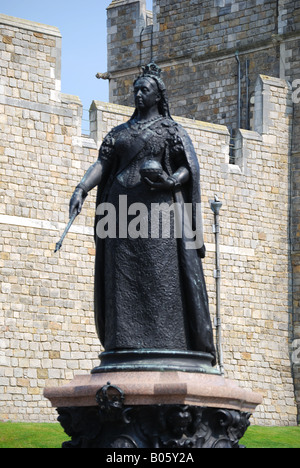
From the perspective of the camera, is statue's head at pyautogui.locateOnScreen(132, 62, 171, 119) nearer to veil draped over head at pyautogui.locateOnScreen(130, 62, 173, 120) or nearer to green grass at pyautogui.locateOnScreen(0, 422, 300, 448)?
veil draped over head at pyautogui.locateOnScreen(130, 62, 173, 120)

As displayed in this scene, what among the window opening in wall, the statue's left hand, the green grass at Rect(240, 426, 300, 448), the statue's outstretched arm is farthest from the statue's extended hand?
the window opening in wall

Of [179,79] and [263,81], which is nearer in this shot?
[263,81]

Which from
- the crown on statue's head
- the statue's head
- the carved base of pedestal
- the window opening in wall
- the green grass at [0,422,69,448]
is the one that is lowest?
the green grass at [0,422,69,448]

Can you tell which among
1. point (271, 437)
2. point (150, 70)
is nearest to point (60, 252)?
point (271, 437)

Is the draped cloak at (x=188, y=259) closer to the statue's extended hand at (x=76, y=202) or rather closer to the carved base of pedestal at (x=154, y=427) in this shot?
the statue's extended hand at (x=76, y=202)

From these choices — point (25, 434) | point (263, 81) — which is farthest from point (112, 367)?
point (263, 81)

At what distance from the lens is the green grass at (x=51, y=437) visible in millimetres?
19266

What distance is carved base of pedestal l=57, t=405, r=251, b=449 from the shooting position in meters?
9.41

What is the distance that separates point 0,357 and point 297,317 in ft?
25.2

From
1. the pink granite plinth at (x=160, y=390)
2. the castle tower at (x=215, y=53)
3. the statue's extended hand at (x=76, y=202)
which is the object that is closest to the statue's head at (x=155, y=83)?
the statue's extended hand at (x=76, y=202)

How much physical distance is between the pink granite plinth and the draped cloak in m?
0.40

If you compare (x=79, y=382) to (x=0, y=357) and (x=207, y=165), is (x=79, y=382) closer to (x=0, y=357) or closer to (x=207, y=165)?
(x=0, y=357)

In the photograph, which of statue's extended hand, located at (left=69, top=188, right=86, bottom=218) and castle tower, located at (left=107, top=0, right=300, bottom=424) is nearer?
statue's extended hand, located at (left=69, top=188, right=86, bottom=218)

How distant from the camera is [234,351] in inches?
1070
